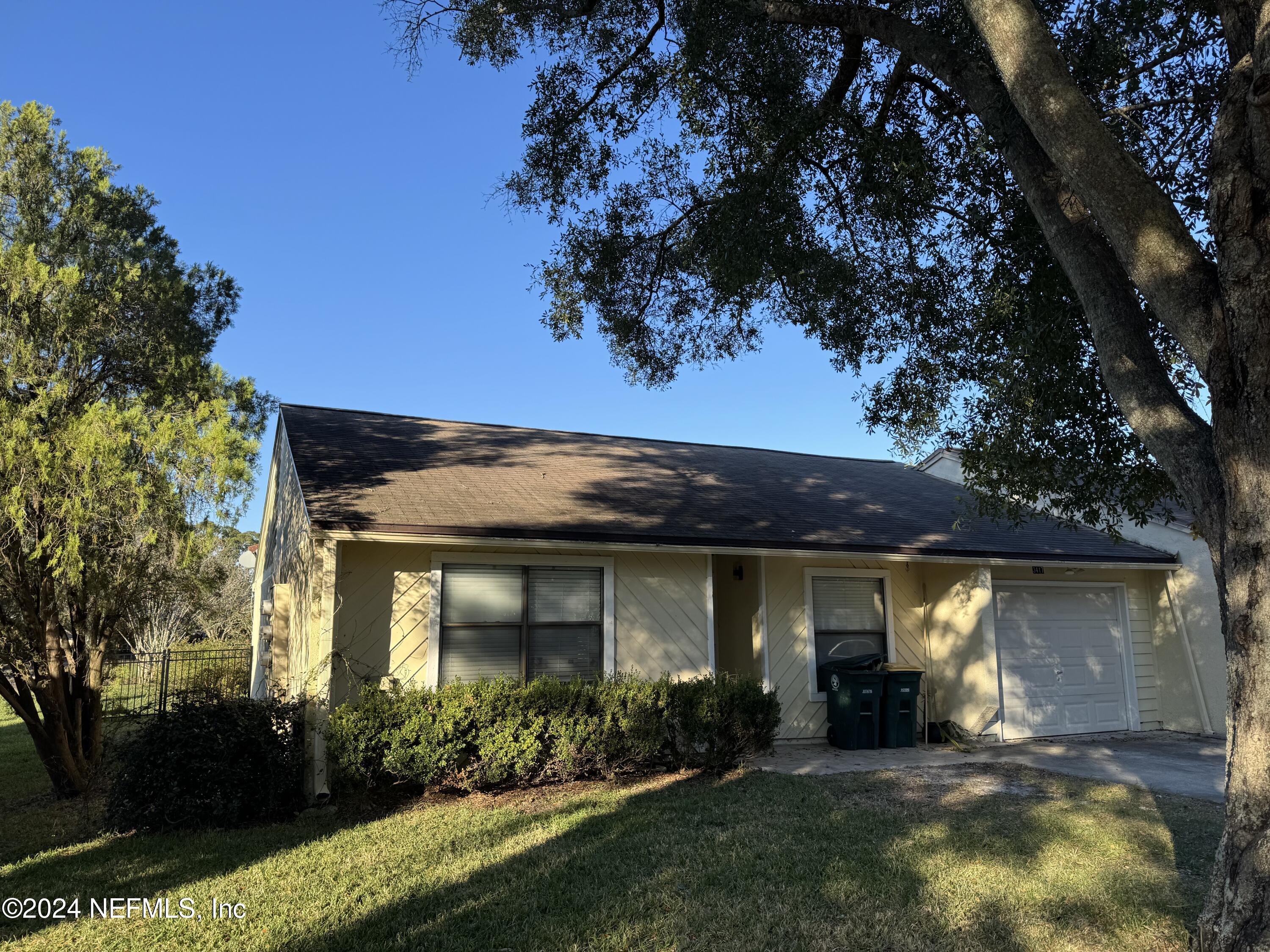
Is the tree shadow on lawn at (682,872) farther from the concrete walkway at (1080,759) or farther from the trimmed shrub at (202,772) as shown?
the concrete walkway at (1080,759)

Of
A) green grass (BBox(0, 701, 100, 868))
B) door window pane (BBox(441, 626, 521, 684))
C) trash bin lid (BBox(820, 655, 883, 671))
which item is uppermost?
door window pane (BBox(441, 626, 521, 684))

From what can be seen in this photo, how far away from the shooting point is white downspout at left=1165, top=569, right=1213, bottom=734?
42.0 ft

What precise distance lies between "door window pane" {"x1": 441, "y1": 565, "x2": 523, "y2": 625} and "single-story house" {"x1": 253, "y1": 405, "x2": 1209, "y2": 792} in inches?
0.9

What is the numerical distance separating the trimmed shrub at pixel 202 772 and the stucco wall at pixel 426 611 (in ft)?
3.23

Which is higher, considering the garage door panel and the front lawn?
the garage door panel

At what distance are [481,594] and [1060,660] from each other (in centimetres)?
921

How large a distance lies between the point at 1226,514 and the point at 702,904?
3.66 m

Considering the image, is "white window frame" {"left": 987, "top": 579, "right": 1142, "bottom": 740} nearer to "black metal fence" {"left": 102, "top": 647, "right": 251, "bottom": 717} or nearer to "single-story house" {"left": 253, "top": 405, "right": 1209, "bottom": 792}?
"single-story house" {"left": 253, "top": 405, "right": 1209, "bottom": 792}

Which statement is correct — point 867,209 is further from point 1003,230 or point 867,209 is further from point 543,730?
point 543,730

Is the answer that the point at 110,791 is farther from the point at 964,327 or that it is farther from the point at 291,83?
the point at 964,327

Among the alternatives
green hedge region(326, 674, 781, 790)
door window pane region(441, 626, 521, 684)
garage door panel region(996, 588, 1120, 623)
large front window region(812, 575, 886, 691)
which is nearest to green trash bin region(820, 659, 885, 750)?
large front window region(812, 575, 886, 691)

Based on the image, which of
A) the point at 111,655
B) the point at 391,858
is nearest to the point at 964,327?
the point at 391,858

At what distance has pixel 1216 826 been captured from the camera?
6.75m

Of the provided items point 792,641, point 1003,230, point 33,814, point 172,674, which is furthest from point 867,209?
point 172,674
